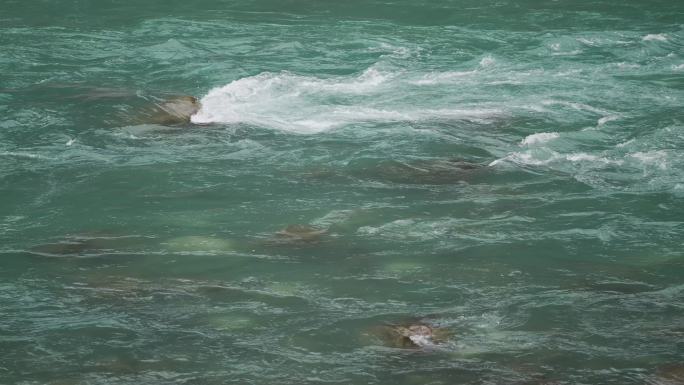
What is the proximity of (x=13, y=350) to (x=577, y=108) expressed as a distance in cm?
1251

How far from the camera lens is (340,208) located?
14336mm

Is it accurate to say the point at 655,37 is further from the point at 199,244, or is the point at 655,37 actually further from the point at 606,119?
the point at 199,244

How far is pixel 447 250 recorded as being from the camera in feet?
42.2

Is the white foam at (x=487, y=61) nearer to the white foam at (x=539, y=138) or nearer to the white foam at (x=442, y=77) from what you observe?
the white foam at (x=442, y=77)

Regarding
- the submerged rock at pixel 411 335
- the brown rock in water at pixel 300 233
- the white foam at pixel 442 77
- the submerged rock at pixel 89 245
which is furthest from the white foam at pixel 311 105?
the submerged rock at pixel 411 335

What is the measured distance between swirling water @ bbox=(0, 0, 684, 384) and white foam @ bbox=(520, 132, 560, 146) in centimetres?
8

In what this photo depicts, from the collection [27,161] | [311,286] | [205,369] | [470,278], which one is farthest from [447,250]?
[27,161]

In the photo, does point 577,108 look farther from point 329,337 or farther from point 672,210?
point 329,337

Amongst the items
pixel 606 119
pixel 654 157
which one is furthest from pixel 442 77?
pixel 654 157

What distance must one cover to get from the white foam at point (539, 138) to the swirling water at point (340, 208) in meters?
0.08

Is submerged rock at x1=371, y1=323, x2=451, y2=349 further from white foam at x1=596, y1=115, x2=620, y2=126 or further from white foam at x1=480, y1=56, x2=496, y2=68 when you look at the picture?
white foam at x1=480, y1=56, x2=496, y2=68

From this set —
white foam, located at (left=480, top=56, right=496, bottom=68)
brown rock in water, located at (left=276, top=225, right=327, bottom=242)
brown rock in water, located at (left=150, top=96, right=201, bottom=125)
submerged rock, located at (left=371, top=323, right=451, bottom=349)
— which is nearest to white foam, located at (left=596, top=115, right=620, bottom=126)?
white foam, located at (left=480, top=56, right=496, bottom=68)

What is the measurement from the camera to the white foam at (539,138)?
17266 mm

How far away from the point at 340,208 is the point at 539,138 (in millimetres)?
4864
